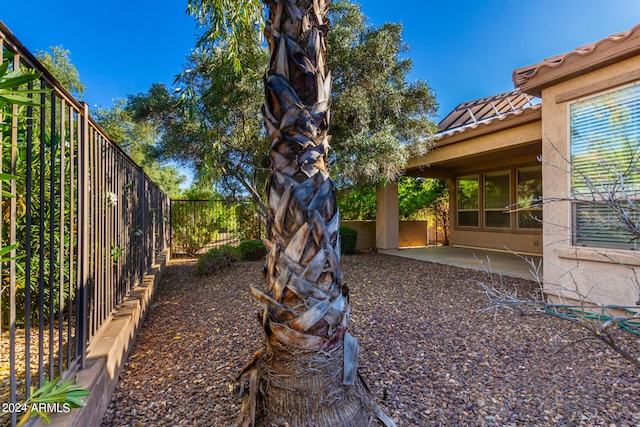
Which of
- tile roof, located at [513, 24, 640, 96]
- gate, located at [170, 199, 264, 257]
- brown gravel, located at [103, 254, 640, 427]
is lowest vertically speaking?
brown gravel, located at [103, 254, 640, 427]

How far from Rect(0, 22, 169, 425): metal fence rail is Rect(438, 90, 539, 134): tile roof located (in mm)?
→ 9506

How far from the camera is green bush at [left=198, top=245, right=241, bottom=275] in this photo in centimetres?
687

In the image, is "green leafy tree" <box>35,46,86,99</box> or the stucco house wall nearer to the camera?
the stucco house wall

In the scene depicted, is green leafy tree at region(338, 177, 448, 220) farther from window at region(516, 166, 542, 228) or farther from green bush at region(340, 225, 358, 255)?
window at region(516, 166, 542, 228)

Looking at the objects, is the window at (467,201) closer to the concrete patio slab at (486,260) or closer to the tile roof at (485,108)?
the concrete patio slab at (486,260)

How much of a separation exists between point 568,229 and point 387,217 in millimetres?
5552

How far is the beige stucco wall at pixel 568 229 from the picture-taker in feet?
13.5

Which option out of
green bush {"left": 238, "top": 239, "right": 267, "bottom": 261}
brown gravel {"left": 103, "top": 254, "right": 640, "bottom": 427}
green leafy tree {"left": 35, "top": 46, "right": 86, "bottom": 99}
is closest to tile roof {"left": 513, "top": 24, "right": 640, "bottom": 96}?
brown gravel {"left": 103, "top": 254, "right": 640, "bottom": 427}

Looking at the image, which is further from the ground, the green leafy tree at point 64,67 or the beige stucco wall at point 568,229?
the green leafy tree at point 64,67

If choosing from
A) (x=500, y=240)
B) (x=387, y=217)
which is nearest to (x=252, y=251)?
(x=387, y=217)

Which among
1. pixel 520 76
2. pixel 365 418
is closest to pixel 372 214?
pixel 520 76

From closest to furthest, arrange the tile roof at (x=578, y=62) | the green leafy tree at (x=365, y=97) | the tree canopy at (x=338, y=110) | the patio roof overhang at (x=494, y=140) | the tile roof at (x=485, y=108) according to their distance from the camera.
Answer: the tile roof at (x=578, y=62) < the patio roof overhang at (x=494, y=140) < the tree canopy at (x=338, y=110) < the green leafy tree at (x=365, y=97) < the tile roof at (x=485, y=108)

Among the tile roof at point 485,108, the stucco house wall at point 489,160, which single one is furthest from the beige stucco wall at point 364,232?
the tile roof at point 485,108

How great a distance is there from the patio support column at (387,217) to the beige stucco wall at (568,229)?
490 centimetres
